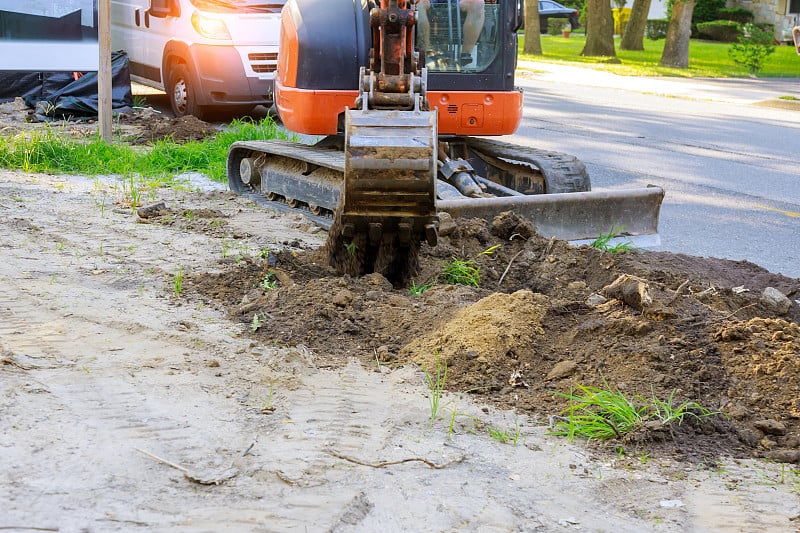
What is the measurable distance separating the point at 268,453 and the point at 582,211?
4314mm

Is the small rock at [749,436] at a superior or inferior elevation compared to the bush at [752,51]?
inferior

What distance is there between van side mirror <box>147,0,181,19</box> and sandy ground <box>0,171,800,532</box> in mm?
9667

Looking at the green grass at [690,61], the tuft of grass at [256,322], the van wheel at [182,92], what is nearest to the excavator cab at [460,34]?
the tuft of grass at [256,322]

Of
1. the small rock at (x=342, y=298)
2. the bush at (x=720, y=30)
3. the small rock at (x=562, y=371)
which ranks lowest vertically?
the small rock at (x=562, y=371)

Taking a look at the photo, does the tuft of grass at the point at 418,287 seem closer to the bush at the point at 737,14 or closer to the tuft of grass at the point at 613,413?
the tuft of grass at the point at 613,413

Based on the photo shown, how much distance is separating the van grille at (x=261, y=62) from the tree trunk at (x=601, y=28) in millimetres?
21392

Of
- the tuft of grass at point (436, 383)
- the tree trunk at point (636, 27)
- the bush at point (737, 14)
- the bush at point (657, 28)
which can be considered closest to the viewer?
the tuft of grass at point (436, 383)

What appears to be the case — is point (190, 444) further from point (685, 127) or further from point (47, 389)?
point (685, 127)

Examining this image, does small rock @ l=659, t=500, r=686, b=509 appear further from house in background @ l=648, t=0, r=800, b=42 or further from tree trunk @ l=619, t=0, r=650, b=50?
house in background @ l=648, t=0, r=800, b=42

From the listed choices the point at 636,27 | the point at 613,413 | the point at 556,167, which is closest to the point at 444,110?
the point at 556,167

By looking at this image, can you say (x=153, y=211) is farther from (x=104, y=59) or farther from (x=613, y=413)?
(x=613, y=413)

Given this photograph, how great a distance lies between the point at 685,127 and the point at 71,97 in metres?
8.99

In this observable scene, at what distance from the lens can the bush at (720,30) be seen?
151ft

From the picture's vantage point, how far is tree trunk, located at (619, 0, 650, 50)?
36188 millimetres
